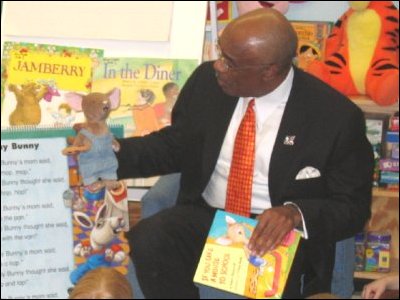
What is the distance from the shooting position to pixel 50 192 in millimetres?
2025

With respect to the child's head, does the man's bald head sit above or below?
above

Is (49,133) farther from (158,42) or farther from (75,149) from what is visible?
(158,42)

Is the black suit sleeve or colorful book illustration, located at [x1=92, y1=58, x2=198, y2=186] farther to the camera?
colorful book illustration, located at [x1=92, y1=58, x2=198, y2=186]

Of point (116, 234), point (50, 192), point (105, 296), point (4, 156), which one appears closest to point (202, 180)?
point (116, 234)

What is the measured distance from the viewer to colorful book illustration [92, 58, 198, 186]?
2199 mm

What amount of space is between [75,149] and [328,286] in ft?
2.64

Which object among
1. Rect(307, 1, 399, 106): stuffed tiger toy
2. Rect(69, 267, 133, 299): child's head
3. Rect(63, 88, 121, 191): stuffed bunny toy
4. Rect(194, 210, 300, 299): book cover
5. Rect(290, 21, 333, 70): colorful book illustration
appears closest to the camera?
Rect(69, 267, 133, 299): child's head

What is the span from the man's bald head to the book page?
64cm

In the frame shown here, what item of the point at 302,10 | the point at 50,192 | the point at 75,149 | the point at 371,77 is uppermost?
the point at 302,10

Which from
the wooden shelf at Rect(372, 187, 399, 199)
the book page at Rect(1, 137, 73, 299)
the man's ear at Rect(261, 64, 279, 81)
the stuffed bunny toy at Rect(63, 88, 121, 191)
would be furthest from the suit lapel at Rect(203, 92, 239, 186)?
the wooden shelf at Rect(372, 187, 399, 199)

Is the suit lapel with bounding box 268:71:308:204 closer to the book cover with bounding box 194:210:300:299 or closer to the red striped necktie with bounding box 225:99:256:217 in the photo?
the red striped necktie with bounding box 225:99:256:217

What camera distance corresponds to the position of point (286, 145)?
1.81 meters

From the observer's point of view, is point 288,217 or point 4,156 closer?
point 288,217

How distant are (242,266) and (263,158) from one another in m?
0.38
